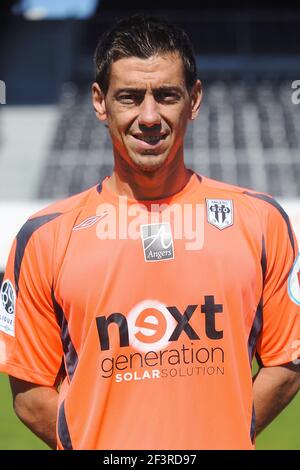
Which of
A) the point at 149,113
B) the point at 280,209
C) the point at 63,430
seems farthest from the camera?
the point at 280,209

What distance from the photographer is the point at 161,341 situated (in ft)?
6.56

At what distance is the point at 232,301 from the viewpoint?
1.99 meters

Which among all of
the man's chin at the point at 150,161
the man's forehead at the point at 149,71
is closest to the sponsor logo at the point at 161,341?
the man's chin at the point at 150,161

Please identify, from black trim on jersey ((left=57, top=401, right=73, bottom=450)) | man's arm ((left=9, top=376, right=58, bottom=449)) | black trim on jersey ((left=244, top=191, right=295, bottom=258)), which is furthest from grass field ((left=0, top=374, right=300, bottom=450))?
black trim on jersey ((left=244, top=191, right=295, bottom=258))

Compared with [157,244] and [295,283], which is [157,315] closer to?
[157,244]

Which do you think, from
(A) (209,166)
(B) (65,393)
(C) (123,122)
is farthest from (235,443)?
(A) (209,166)

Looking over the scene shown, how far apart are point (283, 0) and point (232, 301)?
1783cm

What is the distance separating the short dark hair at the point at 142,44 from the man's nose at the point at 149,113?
0.39 feet

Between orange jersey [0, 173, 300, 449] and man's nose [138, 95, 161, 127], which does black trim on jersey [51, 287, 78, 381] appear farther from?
man's nose [138, 95, 161, 127]

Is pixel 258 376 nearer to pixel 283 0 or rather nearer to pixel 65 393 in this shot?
pixel 65 393

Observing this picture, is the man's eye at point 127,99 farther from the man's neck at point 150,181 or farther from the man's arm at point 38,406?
the man's arm at point 38,406

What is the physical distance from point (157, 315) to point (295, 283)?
0.39 m

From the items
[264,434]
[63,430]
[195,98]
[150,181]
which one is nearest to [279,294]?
[150,181]

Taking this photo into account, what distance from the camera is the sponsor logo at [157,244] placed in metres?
2.03
